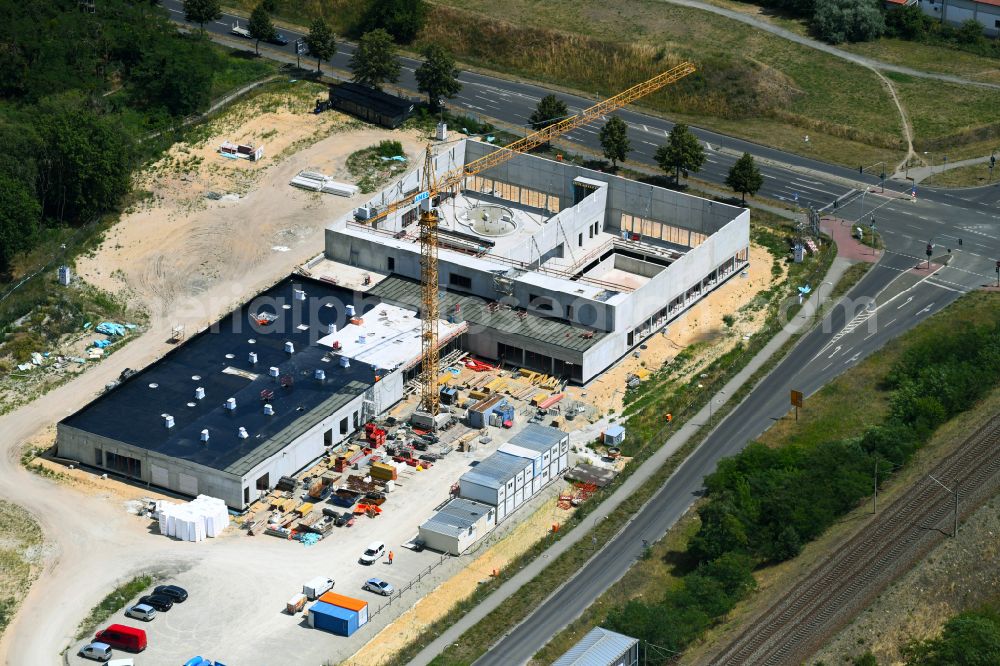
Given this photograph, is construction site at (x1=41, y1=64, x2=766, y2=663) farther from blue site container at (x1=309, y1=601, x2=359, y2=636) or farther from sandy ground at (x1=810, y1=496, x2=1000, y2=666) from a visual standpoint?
sandy ground at (x1=810, y1=496, x2=1000, y2=666)

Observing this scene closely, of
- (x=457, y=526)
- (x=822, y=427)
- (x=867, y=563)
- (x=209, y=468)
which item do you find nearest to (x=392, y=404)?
(x=209, y=468)

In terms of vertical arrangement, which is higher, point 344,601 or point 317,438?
point 317,438

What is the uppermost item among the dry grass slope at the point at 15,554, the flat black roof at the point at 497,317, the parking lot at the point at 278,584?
the flat black roof at the point at 497,317

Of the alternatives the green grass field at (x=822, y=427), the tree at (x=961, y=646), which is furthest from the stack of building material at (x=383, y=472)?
the tree at (x=961, y=646)

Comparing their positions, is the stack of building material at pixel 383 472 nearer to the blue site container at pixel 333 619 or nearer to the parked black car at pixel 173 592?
the blue site container at pixel 333 619

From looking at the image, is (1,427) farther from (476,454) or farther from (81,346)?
(476,454)

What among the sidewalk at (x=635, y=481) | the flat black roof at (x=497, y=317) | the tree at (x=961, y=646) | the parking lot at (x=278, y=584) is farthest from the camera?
the flat black roof at (x=497, y=317)

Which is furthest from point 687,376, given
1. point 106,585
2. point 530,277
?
point 106,585

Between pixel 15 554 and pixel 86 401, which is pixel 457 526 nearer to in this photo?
pixel 15 554
